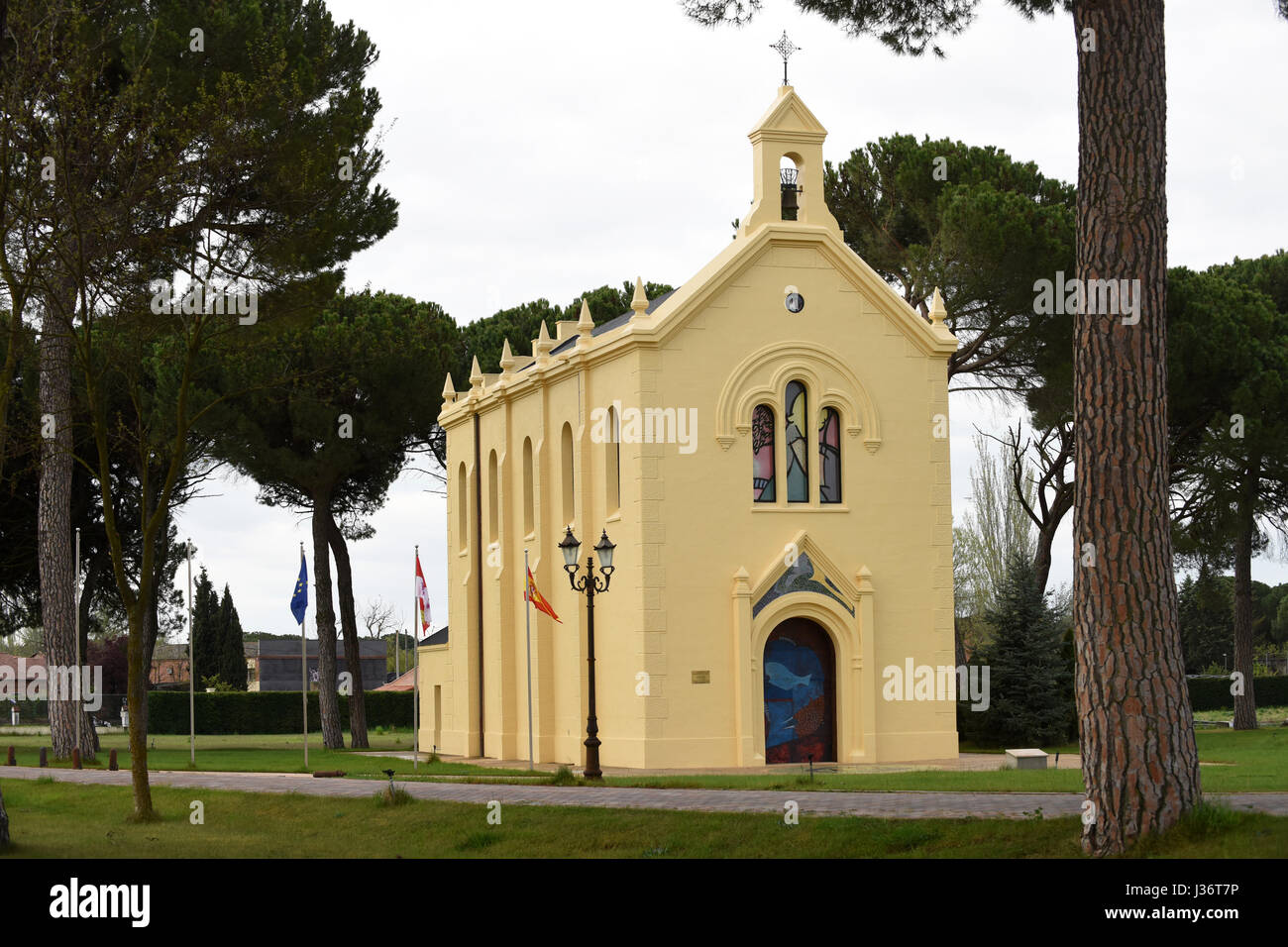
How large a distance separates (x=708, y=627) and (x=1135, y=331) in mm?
18312

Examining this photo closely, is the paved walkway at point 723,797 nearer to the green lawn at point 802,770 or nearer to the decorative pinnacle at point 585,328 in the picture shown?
the green lawn at point 802,770

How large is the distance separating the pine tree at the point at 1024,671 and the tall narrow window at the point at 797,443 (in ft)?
30.0

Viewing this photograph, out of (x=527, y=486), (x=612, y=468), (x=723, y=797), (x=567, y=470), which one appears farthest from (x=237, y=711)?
(x=723, y=797)

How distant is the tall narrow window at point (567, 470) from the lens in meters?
36.2

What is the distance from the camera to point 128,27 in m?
33.6

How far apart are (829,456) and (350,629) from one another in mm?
22673

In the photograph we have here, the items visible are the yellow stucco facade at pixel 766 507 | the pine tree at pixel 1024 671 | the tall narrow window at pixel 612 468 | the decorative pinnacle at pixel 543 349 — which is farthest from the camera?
the pine tree at pixel 1024 671

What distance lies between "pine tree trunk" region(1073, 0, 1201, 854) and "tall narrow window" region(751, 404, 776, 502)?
1816cm

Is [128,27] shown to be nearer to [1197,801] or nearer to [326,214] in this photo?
[326,214]

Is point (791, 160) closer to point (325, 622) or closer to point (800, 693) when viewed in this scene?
point (800, 693)

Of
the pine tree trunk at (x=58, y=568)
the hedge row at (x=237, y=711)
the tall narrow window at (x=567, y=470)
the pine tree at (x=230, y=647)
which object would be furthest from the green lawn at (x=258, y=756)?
the pine tree at (x=230, y=647)

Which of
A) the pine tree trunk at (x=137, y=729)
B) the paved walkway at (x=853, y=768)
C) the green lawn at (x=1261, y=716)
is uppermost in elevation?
the pine tree trunk at (x=137, y=729)

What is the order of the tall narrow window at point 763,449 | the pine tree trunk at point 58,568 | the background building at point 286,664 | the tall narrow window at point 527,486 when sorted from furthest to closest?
the background building at point 286,664 < the tall narrow window at point 527,486 < the pine tree trunk at point 58,568 < the tall narrow window at point 763,449
